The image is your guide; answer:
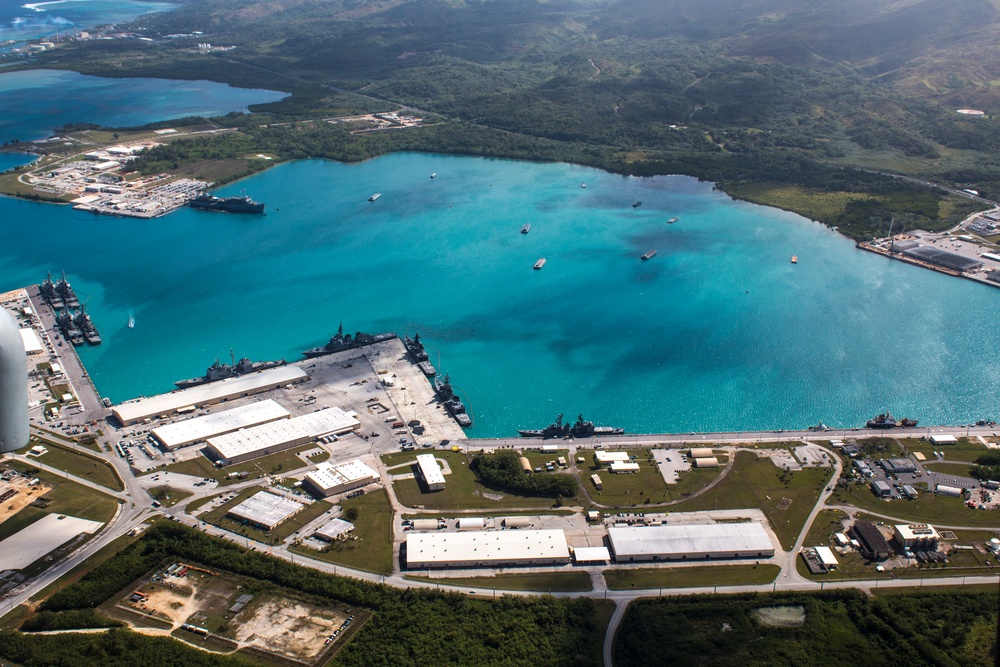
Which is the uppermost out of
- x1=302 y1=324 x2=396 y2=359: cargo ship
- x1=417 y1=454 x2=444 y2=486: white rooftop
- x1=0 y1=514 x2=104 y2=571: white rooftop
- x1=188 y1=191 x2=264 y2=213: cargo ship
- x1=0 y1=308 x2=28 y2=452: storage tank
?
x1=0 y1=308 x2=28 y2=452: storage tank

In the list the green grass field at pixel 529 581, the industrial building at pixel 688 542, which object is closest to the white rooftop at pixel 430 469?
the green grass field at pixel 529 581

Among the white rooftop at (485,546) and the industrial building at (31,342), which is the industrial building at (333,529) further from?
the industrial building at (31,342)

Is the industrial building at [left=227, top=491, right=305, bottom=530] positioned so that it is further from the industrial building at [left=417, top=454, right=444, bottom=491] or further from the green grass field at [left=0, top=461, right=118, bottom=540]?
the industrial building at [left=417, top=454, right=444, bottom=491]

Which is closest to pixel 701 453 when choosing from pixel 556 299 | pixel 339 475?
pixel 339 475

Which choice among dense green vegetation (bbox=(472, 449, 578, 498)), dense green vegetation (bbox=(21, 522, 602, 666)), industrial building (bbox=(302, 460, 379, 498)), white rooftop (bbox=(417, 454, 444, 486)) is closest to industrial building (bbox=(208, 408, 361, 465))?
industrial building (bbox=(302, 460, 379, 498))

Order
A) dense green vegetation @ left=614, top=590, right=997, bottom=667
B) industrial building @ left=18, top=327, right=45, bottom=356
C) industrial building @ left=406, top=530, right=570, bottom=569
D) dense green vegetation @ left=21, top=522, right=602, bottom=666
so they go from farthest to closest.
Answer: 1. industrial building @ left=18, top=327, right=45, bottom=356
2. industrial building @ left=406, top=530, right=570, bottom=569
3. dense green vegetation @ left=614, top=590, right=997, bottom=667
4. dense green vegetation @ left=21, top=522, right=602, bottom=666
